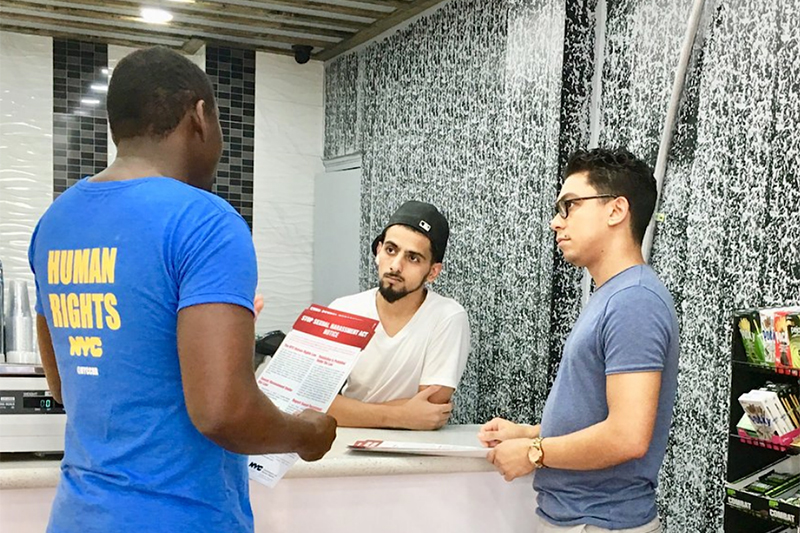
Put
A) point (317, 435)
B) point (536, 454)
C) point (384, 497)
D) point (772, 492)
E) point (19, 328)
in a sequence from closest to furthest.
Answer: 1. point (317, 435)
2. point (536, 454)
3. point (772, 492)
4. point (384, 497)
5. point (19, 328)

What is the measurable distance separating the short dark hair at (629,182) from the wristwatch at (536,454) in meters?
0.50

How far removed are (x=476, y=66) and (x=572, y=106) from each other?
806mm

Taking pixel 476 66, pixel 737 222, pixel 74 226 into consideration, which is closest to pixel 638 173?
pixel 737 222

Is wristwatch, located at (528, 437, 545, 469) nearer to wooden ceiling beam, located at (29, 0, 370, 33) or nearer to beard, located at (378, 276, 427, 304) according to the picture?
beard, located at (378, 276, 427, 304)

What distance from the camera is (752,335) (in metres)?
1.80

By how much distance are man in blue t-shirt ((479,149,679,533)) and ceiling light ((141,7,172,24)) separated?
335 centimetres

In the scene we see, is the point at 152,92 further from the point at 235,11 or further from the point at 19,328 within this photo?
the point at 235,11

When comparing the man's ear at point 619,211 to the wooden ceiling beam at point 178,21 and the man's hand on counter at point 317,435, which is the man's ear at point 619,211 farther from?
the wooden ceiling beam at point 178,21

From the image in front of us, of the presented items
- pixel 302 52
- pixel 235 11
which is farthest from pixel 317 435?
pixel 302 52

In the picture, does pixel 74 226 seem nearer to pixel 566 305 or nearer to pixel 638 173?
pixel 638 173

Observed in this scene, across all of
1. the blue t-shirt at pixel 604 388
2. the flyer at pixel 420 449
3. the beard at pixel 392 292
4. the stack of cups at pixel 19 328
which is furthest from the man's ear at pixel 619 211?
the stack of cups at pixel 19 328

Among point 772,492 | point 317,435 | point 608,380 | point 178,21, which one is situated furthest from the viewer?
point 178,21

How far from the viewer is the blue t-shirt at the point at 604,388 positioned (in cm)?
155

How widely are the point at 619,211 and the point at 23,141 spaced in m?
4.54
